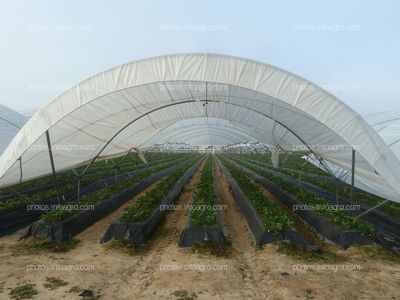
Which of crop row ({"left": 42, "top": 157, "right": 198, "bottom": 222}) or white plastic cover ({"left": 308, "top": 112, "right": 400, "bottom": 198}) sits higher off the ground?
white plastic cover ({"left": 308, "top": 112, "right": 400, "bottom": 198})

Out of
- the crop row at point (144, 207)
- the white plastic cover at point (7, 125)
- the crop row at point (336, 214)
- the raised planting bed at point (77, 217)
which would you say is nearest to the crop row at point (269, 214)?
the crop row at point (336, 214)

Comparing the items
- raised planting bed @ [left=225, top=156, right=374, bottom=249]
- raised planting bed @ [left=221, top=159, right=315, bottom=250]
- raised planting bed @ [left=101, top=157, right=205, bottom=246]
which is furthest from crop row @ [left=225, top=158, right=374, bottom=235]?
raised planting bed @ [left=101, top=157, right=205, bottom=246]

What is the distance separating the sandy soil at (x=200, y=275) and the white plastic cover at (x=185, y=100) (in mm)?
2037

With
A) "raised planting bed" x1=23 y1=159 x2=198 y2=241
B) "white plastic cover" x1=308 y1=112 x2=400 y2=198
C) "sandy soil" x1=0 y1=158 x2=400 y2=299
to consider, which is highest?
"white plastic cover" x1=308 y1=112 x2=400 y2=198

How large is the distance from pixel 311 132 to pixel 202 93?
3.60 m

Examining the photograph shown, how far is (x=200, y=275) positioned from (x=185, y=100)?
18.3 ft

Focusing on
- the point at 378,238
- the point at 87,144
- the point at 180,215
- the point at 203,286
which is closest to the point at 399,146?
the point at 378,238

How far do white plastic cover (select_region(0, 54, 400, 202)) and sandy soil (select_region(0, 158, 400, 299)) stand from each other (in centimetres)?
204

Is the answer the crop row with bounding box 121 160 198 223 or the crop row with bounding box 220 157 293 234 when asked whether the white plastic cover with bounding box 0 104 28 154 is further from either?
the crop row with bounding box 220 157 293 234

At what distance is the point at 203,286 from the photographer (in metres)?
5.72

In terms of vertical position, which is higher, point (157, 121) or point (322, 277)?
point (157, 121)

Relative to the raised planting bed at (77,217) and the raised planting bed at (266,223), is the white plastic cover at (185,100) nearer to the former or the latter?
the raised planting bed at (77,217)

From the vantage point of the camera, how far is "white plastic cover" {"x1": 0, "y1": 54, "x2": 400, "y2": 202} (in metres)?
6.75

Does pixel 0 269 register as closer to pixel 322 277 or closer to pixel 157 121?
pixel 322 277
